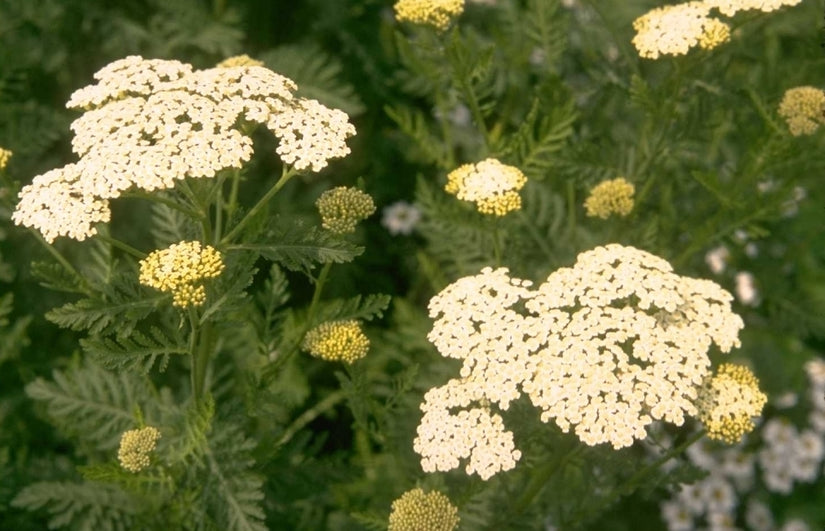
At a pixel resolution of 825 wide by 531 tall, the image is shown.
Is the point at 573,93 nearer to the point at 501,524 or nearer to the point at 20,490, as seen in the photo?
the point at 501,524

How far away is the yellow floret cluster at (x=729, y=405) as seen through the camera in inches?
110

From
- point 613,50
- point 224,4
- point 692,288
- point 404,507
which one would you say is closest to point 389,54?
point 224,4

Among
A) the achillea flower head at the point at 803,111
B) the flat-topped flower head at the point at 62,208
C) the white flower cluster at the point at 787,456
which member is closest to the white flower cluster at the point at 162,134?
the flat-topped flower head at the point at 62,208

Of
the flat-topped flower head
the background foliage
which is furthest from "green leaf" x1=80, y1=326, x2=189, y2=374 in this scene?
the flat-topped flower head

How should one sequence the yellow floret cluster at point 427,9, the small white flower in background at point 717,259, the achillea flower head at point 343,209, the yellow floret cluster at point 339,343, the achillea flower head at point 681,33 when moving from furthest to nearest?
the small white flower in background at point 717,259
the yellow floret cluster at point 427,9
the achillea flower head at point 681,33
the yellow floret cluster at point 339,343
the achillea flower head at point 343,209

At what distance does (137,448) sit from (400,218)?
112 inches

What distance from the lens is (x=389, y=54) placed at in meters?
5.15

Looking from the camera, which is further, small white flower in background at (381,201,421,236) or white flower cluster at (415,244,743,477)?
small white flower in background at (381,201,421,236)

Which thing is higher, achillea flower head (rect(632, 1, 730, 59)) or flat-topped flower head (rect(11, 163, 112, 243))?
achillea flower head (rect(632, 1, 730, 59))

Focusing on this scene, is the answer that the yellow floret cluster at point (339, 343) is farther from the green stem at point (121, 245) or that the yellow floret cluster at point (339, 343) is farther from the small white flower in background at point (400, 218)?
the small white flower in background at point (400, 218)

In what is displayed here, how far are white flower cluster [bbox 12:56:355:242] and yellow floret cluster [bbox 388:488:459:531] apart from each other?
105 cm

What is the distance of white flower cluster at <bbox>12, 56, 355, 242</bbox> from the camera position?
8.22ft

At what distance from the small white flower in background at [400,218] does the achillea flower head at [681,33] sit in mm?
Answer: 2309

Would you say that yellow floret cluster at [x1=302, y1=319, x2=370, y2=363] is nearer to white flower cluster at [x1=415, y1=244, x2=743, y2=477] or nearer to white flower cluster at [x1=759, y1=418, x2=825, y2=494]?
white flower cluster at [x1=415, y1=244, x2=743, y2=477]
